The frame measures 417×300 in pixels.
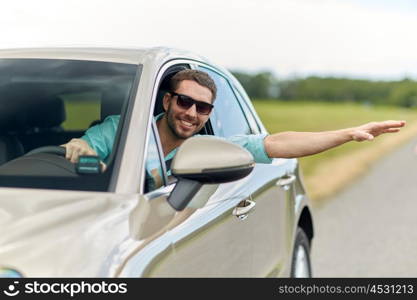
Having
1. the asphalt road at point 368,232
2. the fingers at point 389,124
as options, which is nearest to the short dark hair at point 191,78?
the fingers at point 389,124

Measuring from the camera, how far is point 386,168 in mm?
21594

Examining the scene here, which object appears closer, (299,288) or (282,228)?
(299,288)

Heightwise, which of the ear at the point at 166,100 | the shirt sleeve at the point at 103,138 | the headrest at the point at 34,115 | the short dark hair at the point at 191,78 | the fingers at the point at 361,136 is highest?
the short dark hair at the point at 191,78

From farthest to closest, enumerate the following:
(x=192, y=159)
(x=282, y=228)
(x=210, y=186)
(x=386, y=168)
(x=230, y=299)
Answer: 1. (x=386, y=168)
2. (x=282, y=228)
3. (x=210, y=186)
4. (x=230, y=299)
5. (x=192, y=159)

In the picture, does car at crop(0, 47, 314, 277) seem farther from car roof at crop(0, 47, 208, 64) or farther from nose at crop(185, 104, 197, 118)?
nose at crop(185, 104, 197, 118)

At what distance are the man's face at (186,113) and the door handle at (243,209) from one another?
14.7 inches

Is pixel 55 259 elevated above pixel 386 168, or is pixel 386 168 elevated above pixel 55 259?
pixel 55 259

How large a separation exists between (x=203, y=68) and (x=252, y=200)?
0.74 m

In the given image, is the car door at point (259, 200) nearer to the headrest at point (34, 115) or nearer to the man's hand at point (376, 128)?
the man's hand at point (376, 128)

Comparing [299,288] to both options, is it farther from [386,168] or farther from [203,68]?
[386,168]

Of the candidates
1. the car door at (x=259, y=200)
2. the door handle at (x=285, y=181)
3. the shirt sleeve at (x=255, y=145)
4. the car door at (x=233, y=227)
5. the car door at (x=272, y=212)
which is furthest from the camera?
the door handle at (x=285, y=181)

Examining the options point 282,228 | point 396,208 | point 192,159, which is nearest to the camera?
point 192,159

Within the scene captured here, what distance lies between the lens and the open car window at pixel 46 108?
3.28m

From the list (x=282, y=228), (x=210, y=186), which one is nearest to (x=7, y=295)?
(x=210, y=186)
